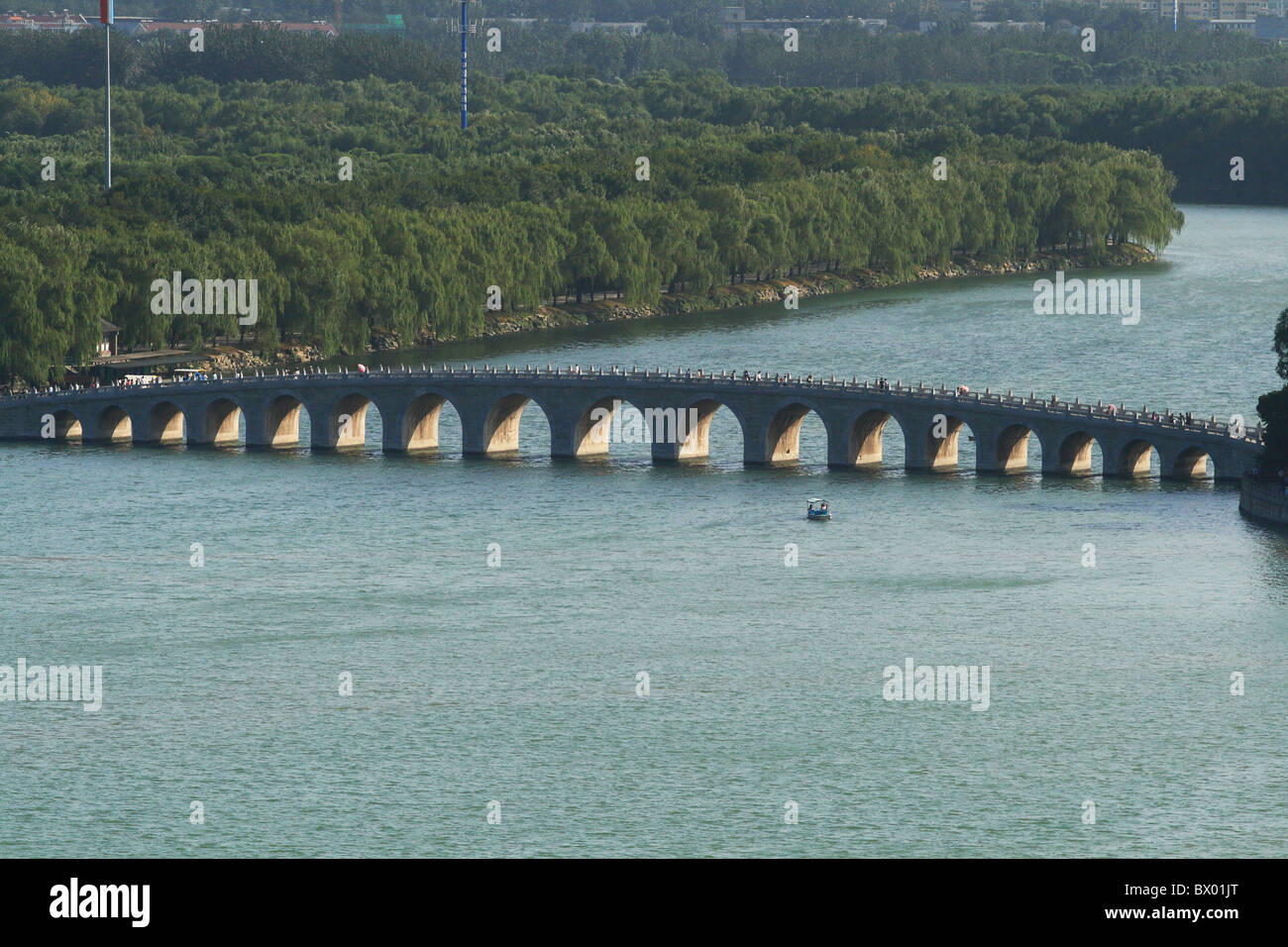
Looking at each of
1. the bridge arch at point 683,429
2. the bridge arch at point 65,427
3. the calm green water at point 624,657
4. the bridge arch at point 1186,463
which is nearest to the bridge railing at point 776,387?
the bridge arch at point 1186,463

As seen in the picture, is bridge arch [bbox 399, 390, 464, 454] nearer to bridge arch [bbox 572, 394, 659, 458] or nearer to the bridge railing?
the bridge railing

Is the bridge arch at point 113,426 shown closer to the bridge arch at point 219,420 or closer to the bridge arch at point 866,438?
the bridge arch at point 219,420

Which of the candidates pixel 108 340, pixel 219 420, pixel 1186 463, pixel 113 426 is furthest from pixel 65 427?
pixel 1186 463

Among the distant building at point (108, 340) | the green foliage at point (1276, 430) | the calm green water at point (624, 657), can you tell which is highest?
the distant building at point (108, 340)

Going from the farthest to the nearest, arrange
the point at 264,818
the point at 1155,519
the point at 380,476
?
the point at 380,476 < the point at 1155,519 < the point at 264,818
